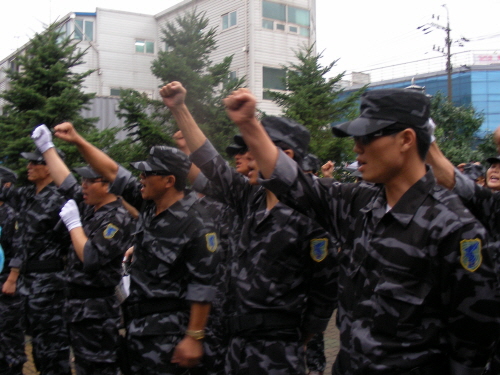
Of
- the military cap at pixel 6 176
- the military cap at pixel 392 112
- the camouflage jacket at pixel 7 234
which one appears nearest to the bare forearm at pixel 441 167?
the military cap at pixel 392 112

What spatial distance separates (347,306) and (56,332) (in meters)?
3.60

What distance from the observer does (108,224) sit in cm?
396

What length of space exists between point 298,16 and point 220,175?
A: 20.8m

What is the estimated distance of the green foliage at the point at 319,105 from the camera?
12.3m

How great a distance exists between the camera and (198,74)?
13047mm

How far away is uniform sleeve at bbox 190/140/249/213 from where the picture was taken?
3260mm

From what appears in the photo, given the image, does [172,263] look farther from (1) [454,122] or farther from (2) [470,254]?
(1) [454,122]

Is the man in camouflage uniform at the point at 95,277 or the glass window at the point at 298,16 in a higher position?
the glass window at the point at 298,16

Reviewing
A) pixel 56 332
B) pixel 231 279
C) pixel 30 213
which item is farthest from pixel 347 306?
pixel 30 213

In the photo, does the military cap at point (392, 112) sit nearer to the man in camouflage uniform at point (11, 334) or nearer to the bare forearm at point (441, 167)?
the bare forearm at point (441, 167)

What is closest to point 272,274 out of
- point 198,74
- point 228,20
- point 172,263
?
point 172,263

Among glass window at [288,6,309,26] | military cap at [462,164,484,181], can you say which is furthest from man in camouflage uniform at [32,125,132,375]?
glass window at [288,6,309,26]

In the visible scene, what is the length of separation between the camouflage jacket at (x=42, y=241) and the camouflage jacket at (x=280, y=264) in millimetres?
2542

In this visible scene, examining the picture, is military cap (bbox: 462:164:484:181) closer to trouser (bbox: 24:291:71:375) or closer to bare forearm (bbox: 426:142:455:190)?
bare forearm (bbox: 426:142:455:190)
